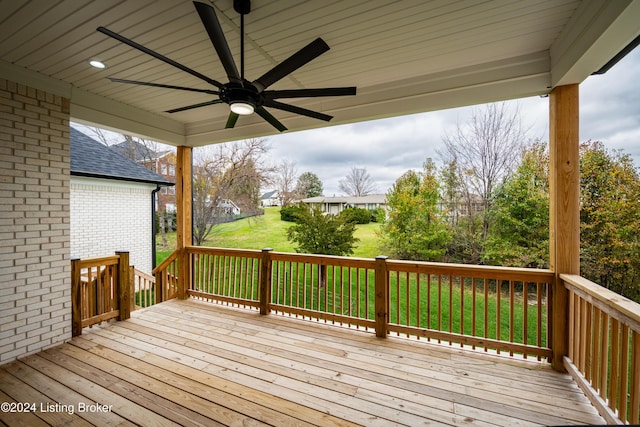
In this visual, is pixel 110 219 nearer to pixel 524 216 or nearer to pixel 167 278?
pixel 167 278

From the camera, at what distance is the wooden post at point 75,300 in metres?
3.11

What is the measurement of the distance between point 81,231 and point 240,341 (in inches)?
192

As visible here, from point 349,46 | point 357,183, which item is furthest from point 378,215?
point 349,46

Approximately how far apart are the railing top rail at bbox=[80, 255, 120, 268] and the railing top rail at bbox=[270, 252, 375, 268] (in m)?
2.10

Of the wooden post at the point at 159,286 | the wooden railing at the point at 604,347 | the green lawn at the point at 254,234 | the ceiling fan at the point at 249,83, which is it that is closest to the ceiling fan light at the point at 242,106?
the ceiling fan at the point at 249,83

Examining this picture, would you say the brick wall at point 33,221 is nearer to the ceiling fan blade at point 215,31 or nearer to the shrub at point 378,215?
the ceiling fan blade at point 215,31

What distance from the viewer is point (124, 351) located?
2.77 meters

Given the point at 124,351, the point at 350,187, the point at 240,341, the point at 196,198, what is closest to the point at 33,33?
the point at 124,351

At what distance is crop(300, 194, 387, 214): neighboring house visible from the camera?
694cm

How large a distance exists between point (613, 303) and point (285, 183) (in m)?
7.44

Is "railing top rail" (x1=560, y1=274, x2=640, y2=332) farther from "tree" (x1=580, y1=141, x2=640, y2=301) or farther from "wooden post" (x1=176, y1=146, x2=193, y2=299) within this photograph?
"wooden post" (x1=176, y1=146, x2=193, y2=299)

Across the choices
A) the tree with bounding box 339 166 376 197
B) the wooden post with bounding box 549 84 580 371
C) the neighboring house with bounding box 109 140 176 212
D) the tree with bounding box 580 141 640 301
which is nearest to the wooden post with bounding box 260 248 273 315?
the wooden post with bounding box 549 84 580 371

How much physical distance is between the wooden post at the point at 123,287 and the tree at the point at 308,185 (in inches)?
209

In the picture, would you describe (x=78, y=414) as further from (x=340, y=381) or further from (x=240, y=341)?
(x=340, y=381)
